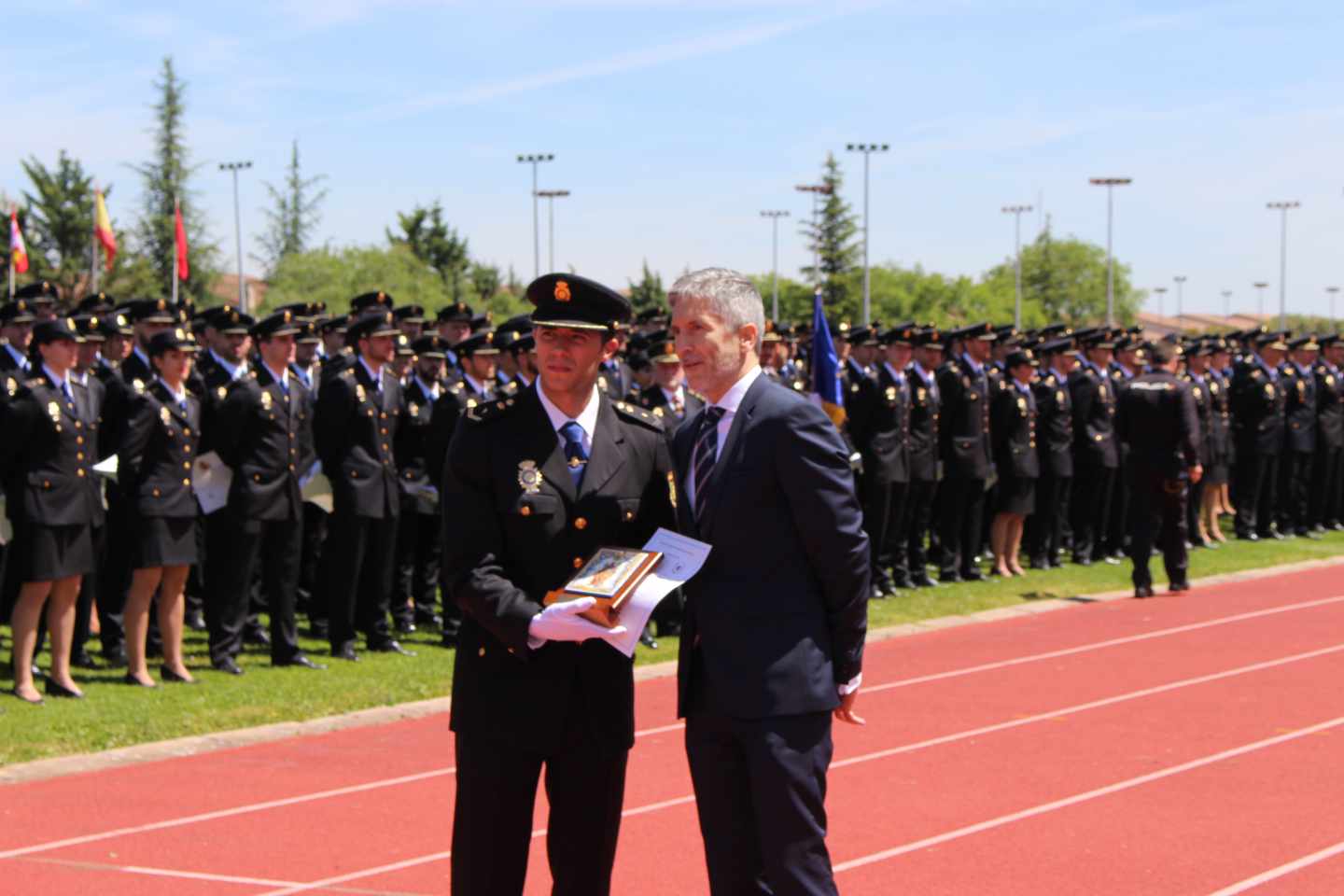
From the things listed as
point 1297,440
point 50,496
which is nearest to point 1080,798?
A: point 50,496

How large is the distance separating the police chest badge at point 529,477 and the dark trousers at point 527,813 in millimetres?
624

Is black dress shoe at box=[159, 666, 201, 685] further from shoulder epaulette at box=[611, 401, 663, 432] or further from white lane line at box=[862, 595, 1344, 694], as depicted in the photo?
shoulder epaulette at box=[611, 401, 663, 432]

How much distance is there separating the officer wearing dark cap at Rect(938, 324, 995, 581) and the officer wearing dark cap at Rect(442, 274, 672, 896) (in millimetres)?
11434

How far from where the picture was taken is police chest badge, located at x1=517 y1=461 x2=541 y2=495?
4461mm

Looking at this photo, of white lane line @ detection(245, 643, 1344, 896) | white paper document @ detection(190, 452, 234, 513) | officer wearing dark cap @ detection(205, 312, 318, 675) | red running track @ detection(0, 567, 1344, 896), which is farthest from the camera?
officer wearing dark cap @ detection(205, 312, 318, 675)

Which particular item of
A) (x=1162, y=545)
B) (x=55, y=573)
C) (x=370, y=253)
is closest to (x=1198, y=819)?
(x=55, y=573)

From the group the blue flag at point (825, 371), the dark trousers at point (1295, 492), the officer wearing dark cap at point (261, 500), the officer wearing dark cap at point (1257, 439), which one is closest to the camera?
the officer wearing dark cap at point (261, 500)

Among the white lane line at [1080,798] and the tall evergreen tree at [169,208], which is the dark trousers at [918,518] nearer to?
the white lane line at [1080,798]

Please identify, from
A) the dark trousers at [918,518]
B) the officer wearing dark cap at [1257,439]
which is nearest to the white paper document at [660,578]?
the dark trousers at [918,518]

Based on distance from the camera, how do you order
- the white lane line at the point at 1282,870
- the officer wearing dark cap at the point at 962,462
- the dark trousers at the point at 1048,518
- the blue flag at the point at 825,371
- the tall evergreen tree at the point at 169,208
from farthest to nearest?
the tall evergreen tree at the point at 169,208
the dark trousers at the point at 1048,518
the officer wearing dark cap at the point at 962,462
the blue flag at the point at 825,371
the white lane line at the point at 1282,870

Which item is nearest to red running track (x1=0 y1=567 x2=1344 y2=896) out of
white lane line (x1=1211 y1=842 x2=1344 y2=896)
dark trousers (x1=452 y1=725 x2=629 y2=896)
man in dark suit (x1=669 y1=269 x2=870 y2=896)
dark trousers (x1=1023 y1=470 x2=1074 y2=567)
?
white lane line (x1=1211 y1=842 x2=1344 y2=896)

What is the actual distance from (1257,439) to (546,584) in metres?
17.6

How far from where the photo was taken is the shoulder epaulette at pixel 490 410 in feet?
14.9

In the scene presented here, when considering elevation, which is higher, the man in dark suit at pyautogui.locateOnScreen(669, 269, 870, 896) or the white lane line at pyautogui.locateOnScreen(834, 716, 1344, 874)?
the man in dark suit at pyautogui.locateOnScreen(669, 269, 870, 896)
